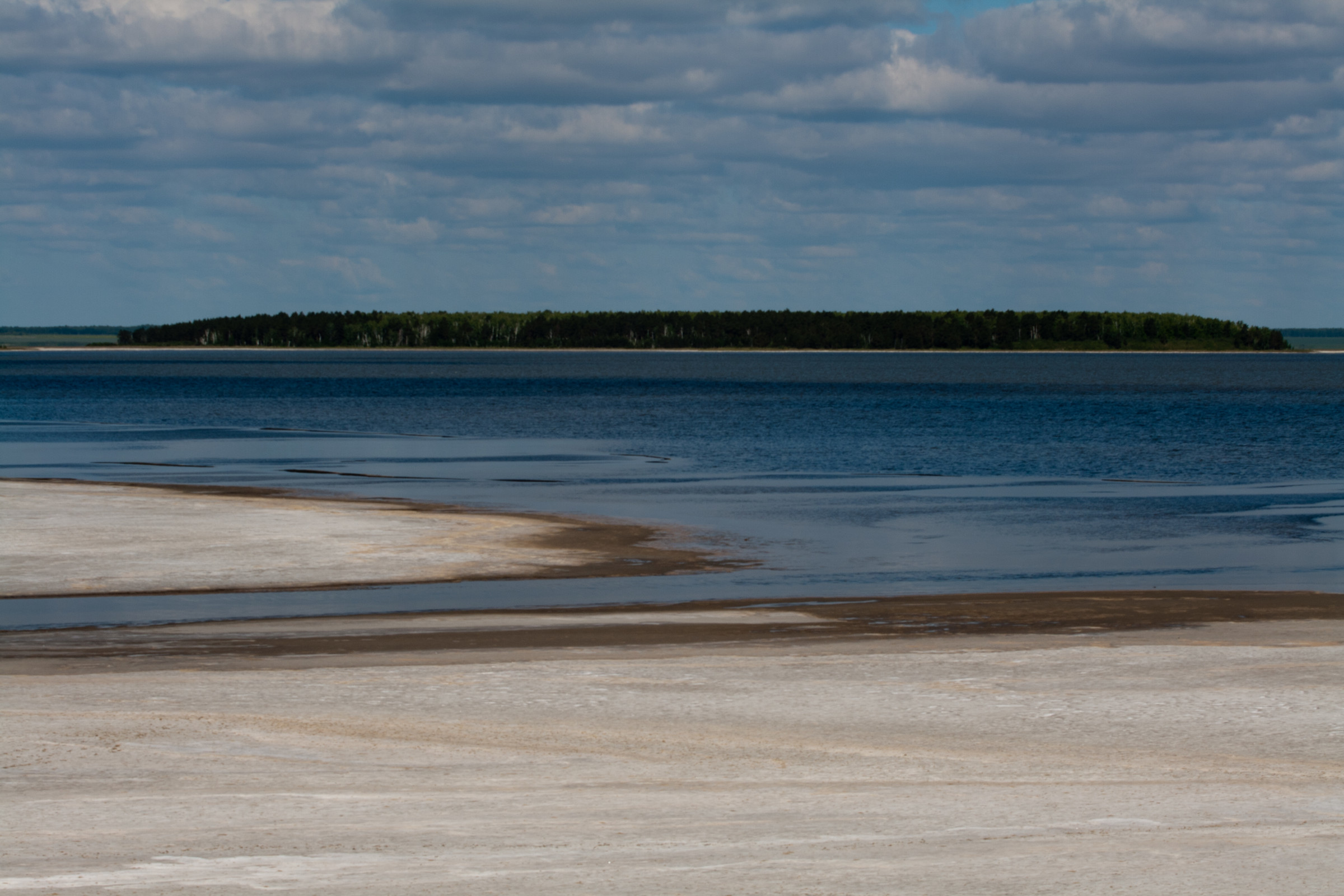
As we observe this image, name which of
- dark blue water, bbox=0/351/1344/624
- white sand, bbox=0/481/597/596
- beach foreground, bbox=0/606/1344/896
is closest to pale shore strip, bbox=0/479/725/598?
white sand, bbox=0/481/597/596

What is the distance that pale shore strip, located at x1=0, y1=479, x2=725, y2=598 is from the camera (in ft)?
81.9

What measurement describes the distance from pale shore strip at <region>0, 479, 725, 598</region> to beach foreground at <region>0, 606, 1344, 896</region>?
19.2 ft

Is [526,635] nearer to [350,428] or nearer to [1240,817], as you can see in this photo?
[1240,817]

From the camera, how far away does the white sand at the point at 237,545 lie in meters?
24.9

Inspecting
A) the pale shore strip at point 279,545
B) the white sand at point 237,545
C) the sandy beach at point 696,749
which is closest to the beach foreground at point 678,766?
the sandy beach at point 696,749

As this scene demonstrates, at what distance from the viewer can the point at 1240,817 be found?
1045cm

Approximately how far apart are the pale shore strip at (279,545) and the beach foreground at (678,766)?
19.2 ft

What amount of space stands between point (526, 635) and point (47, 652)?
5613mm

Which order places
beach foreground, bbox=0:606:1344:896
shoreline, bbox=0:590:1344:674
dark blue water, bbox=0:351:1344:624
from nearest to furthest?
beach foreground, bbox=0:606:1344:896
shoreline, bbox=0:590:1344:674
dark blue water, bbox=0:351:1344:624

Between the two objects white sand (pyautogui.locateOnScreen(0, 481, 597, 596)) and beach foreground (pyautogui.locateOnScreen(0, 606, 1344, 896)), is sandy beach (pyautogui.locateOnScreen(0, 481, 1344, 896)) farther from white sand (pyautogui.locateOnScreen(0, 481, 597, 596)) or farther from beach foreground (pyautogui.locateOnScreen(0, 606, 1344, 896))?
white sand (pyautogui.locateOnScreen(0, 481, 597, 596))

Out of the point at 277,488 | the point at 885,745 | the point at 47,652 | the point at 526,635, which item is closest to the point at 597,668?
the point at 526,635

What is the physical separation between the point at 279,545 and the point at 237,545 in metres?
0.76

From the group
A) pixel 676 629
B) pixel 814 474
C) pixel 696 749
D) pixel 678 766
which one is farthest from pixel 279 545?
pixel 814 474

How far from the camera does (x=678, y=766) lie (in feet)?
39.9
